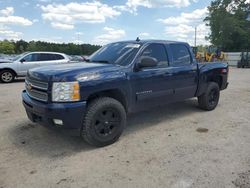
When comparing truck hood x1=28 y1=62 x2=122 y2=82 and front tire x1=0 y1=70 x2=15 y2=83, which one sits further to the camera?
front tire x1=0 y1=70 x2=15 y2=83

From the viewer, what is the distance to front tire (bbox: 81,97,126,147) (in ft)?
13.8

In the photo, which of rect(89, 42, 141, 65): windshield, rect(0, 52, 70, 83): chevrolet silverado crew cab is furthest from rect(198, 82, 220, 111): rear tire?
rect(0, 52, 70, 83): chevrolet silverado crew cab

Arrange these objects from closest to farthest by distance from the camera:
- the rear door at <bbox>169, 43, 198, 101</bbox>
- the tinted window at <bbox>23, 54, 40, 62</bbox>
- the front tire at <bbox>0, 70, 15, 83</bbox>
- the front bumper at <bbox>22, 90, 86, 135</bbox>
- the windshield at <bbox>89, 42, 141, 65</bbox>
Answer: the front bumper at <bbox>22, 90, 86, 135</bbox>
the windshield at <bbox>89, 42, 141, 65</bbox>
the rear door at <bbox>169, 43, 198, 101</bbox>
the front tire at <bbox>0, 70, 15, 83</bbox>
the tinted window at <bbox>23, 54, 40, 62</bbox>

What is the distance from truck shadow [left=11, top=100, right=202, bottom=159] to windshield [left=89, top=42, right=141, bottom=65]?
4.71ft

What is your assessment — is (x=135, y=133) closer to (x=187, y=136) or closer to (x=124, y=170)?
(x=187, y=136)

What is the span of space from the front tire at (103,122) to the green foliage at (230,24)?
41.6 metres

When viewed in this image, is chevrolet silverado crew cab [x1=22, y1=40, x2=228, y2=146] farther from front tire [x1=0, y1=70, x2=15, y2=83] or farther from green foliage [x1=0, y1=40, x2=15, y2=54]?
green foliage [x1=0, y1=40, x2=15, y2=54]

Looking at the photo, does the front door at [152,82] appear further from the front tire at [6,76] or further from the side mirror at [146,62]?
the front tire at [6,76]

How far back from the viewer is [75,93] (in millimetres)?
3996

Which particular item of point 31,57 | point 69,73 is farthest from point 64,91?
point 31,57

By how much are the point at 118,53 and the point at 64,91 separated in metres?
1.67

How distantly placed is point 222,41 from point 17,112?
42.0 meters

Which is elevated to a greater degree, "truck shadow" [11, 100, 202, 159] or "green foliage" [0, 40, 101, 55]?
"green foliage" [0, 40, 101, 55]

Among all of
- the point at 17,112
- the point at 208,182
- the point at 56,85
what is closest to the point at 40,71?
the point at 56,85
